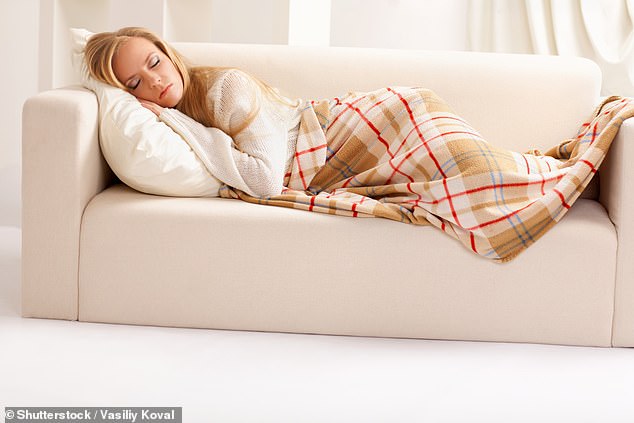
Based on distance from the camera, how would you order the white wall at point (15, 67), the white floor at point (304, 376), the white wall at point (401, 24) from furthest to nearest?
the white wall at point (401, 24) → the white wall at point (15, 67) → the white floor at point (304, 376)

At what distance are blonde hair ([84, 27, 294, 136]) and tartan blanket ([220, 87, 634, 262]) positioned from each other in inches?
6.5

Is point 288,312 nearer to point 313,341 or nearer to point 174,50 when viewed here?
point 313,341

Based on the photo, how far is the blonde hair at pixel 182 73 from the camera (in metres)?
1.99

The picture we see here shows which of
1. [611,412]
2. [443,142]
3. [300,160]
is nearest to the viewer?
[611,412]

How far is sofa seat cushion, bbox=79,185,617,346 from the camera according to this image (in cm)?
176

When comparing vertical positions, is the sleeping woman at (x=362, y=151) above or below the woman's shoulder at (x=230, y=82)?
below

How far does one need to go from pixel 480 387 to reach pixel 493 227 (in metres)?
0.37

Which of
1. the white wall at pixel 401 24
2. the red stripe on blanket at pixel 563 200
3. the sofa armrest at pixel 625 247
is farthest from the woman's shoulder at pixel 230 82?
the white wall at pixel 401 24

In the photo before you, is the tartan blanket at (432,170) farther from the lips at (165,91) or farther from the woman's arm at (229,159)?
the lips at (165,91)

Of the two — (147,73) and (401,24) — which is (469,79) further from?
(401,24)

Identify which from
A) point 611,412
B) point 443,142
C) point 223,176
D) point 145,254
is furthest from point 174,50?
point 611,412

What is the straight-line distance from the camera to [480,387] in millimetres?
1531

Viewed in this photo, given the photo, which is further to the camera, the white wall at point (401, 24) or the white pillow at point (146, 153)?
the white wall at point (401, 24)

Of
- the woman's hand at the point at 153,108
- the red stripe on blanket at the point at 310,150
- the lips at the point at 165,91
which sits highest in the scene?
the lips at the point at 165,91
